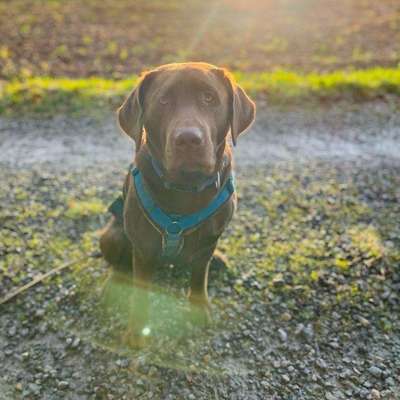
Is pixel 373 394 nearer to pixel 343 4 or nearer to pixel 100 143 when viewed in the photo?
pixel 100 143

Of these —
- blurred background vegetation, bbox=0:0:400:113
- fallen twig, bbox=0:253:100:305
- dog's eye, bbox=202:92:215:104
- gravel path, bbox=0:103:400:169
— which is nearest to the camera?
dog's eye, bbox=202:92:215:104

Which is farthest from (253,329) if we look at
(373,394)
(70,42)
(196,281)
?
(70,42)

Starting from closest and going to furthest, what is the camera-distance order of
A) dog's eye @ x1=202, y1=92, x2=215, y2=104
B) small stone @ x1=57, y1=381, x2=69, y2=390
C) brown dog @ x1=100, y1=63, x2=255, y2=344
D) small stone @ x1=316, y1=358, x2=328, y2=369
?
brown dog @ x1=100, y1=63, x2=255, y2=344, dog's eye @ x1=202, y1=92, x2=215, y2=104, small stone @ x1=57, y1=381, x2=69, y2=390, small stone @ x1=316, y1=358, x2=328, y2=369

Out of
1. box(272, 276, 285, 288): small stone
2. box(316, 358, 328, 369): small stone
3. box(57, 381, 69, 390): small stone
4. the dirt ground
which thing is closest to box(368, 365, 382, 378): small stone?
box(316, 358, 328, 369): small stone

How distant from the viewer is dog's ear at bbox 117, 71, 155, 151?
318cm

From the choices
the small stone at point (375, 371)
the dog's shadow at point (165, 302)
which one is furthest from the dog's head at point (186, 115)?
the small stone at point (375, 371)

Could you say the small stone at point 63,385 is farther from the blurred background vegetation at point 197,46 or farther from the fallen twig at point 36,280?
the blurred background vegetation at point 197,46

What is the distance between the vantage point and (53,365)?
3.73 m

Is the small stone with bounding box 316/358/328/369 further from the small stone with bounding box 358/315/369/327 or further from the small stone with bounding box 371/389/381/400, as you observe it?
the small stone with bounding box 358/315/369/327

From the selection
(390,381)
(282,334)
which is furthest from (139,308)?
(390,381)

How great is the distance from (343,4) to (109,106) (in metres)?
11.4

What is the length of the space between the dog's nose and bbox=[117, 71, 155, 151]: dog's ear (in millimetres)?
408

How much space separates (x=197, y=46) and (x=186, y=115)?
360 inches

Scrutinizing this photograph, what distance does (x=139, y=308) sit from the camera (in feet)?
12.7
